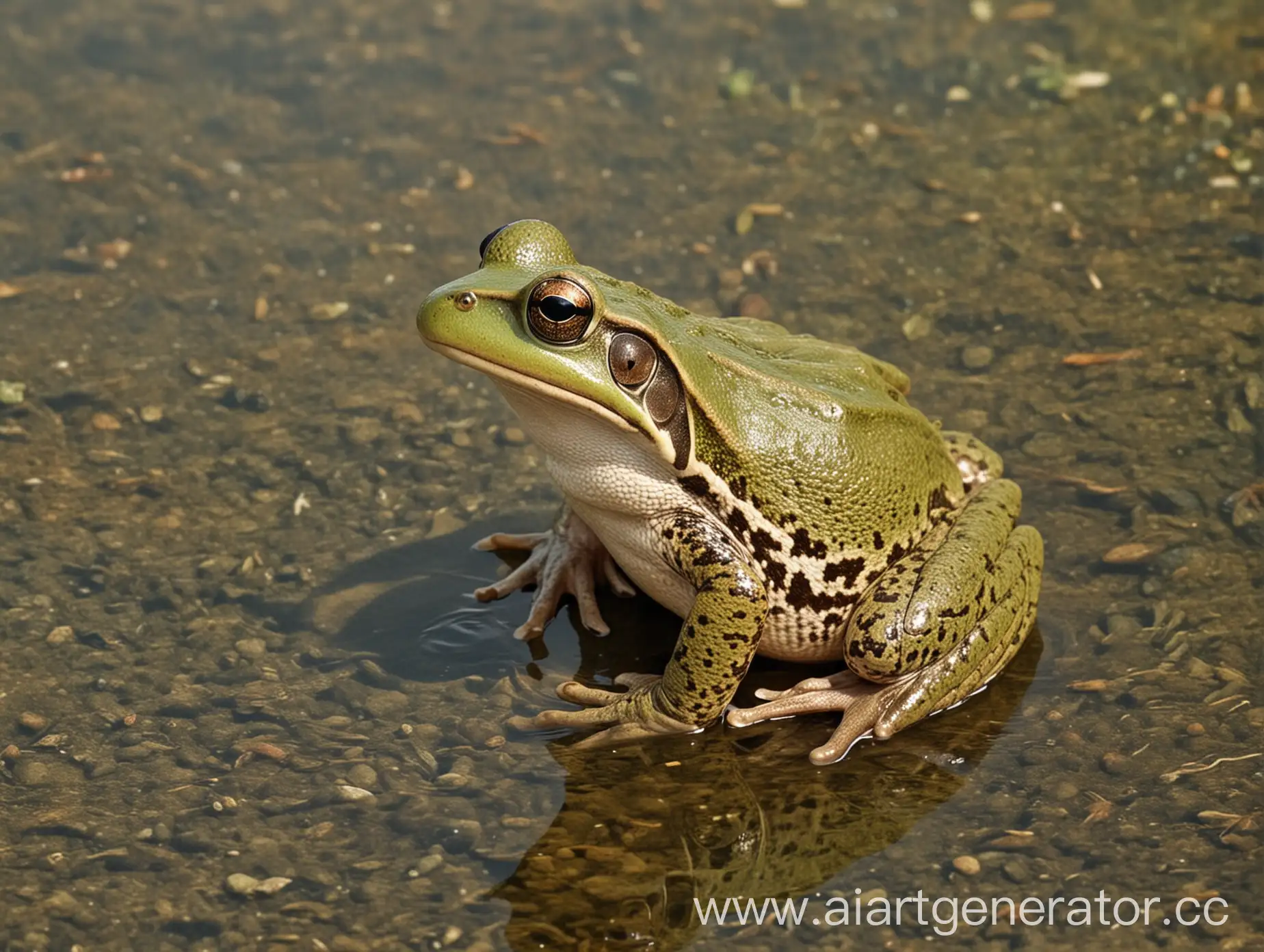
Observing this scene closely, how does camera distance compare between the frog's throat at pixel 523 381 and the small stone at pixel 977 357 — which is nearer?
the frog's throat at pixel 523 381

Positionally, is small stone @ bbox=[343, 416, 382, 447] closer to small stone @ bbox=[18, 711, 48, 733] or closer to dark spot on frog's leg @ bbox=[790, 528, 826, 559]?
small stone @ bbox=[18, 711, 48, 733]

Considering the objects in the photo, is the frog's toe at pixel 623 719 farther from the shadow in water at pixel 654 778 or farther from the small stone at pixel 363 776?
the small stone at pixel 363 776

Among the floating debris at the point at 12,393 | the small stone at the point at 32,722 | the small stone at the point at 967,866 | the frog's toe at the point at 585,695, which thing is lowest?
the small stone at the point at 32,722

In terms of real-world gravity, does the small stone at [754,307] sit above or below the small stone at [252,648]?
above

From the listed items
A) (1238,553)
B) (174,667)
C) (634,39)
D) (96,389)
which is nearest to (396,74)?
(634,39)

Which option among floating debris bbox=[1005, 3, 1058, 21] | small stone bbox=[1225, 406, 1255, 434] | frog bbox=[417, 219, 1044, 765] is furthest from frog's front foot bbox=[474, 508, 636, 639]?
floating debris bbox=[1005, 3, 1058, 21]

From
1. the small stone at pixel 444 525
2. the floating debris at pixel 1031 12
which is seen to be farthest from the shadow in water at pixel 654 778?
the floating debris at pixel 1031 12
